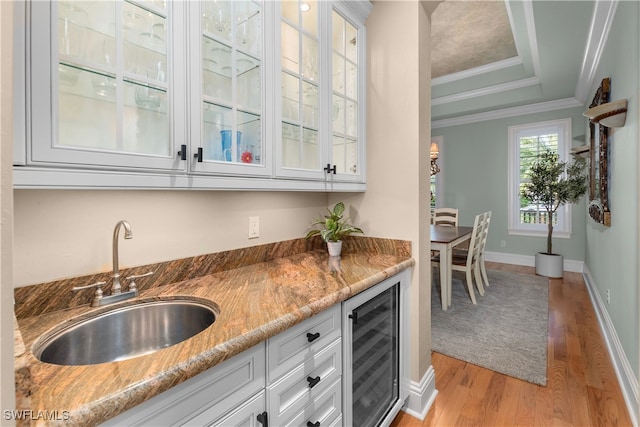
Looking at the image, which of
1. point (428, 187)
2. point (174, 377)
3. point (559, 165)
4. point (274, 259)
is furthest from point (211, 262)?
point (559, 165)

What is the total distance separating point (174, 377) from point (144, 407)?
0.08 meters

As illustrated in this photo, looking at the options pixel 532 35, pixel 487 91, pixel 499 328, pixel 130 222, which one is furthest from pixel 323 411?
pixel 487 91

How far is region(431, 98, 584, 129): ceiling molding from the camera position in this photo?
15.5 ft

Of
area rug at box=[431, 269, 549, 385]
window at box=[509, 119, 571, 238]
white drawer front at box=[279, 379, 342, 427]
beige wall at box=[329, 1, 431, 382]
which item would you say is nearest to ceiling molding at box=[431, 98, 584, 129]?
window at box=[509, 119, 571, 238]

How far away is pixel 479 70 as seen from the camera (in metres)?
4.48

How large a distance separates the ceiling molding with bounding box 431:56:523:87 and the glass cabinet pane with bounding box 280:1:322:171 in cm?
390

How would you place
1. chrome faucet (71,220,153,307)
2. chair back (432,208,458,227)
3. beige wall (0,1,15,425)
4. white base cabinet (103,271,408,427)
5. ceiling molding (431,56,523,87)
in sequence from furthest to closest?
chair back (432,208,458,227) < ceiling molding (431,56,523,87) < chrome faucet (71,220,153,307) < white base cabinet (103,271,408,427) < beige wall (0,1,15,425)

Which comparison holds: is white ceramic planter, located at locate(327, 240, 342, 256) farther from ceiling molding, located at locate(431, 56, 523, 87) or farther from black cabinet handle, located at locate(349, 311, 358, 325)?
ceiling molding, located at locate(431, 56, 523, 87)

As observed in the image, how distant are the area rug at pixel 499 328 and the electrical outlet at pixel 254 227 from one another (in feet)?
6.06

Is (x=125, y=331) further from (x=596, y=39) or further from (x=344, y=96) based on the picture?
(x=596, y=39)

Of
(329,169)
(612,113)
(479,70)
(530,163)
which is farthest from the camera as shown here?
(530,163)

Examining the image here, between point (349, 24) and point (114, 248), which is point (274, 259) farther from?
point (349, 24)

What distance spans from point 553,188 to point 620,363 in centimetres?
300

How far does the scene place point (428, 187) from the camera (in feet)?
6.20
